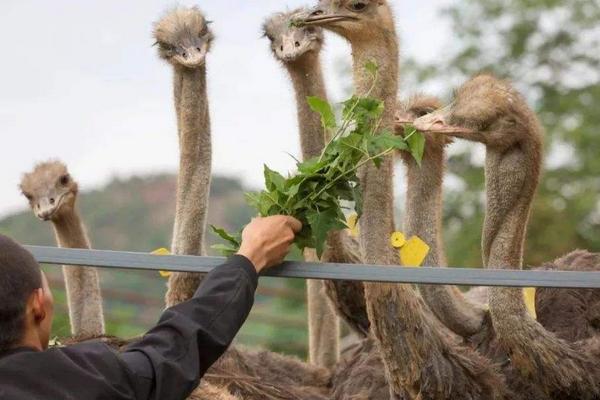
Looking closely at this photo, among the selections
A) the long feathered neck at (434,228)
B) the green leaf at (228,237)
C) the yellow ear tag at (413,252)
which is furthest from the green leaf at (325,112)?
the long feathered neck at (434,228)

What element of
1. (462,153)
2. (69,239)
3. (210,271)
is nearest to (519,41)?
(462,153)

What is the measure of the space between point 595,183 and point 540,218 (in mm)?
989

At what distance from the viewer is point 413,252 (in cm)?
566

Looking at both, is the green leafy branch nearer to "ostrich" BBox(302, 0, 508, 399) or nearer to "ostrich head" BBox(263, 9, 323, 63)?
"ostrich" BBox(302, 0, 508, 399)

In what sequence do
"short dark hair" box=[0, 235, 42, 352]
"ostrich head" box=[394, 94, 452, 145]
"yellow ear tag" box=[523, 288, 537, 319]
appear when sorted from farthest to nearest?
"ostrich head" box=[394, 94, 452, 145]
"yellow ear tag" box=[523, 288, 537, 319]
"short dark hair" box=[0, 235, 42, 352]

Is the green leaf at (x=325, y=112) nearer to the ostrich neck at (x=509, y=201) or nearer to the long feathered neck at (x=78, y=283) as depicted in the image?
the ostrich neck at (x=509, y=201)

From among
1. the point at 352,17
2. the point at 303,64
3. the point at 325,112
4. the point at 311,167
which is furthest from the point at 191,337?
the point at 303,64

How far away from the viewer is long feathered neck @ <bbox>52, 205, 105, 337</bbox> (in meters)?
7.68

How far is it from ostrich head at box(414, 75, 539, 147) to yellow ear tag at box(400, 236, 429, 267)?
483mm

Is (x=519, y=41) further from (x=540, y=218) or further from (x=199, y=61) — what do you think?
(x=199, y=61)

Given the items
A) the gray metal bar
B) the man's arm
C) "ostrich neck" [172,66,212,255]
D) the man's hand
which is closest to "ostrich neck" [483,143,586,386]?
the gray metal bar

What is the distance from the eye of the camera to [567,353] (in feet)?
18.6

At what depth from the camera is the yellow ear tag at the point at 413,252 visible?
5.66m

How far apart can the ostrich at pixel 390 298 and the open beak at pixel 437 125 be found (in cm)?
15
